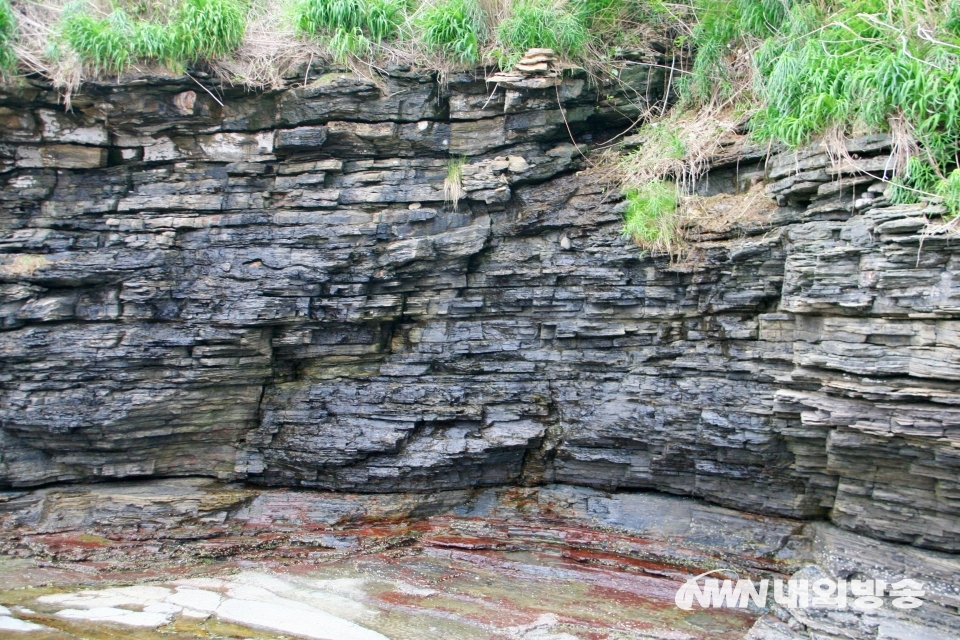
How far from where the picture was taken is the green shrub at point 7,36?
19.6 ft

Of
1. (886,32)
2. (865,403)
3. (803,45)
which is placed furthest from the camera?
(803,45)

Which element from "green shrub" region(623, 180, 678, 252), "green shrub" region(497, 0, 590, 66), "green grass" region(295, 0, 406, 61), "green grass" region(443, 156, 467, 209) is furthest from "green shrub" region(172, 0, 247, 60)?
"green shrub" region(623, 180, 678, 252)

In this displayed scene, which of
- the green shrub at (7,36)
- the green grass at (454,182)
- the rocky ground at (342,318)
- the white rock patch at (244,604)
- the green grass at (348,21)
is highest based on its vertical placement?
the green grass at (348,21)

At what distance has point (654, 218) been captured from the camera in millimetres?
5742

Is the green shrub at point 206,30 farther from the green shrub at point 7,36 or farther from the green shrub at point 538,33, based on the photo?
the green shrub at point 538,33

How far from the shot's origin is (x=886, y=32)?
5090mm

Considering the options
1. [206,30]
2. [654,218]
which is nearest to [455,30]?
[206,30]

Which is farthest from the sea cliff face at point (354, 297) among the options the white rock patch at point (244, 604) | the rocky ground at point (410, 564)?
the white rock patch at point (244, 604)

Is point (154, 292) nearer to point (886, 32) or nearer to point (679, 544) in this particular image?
point (679, 544)

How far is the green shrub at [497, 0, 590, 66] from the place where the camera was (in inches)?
238

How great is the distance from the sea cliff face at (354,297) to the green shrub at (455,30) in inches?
9.5

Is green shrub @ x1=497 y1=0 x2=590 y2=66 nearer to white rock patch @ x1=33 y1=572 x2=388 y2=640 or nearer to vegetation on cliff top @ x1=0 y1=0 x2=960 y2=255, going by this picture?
vegetation on cliff top @ x1=0 y1=0 x2=960 y2=255

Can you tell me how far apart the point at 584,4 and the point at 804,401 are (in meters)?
3.96

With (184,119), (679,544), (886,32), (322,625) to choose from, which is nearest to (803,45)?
(886,32)
